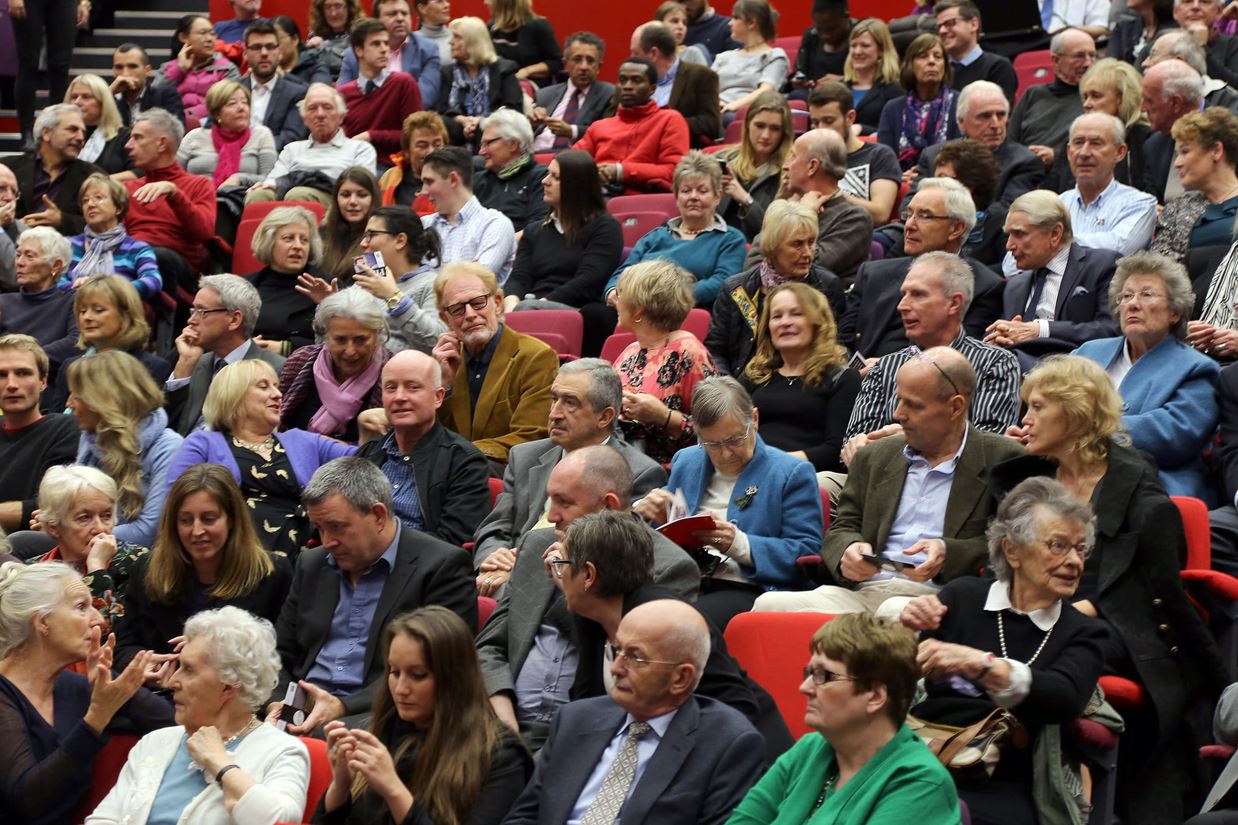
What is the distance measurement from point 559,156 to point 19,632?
3.48m

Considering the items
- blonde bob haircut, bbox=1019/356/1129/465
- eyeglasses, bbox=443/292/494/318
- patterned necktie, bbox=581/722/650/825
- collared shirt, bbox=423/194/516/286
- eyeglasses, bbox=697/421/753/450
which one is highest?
blonde bob haircut, bbox=1019/356/1129/465

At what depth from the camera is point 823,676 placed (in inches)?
128

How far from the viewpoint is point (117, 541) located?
4.96 meters

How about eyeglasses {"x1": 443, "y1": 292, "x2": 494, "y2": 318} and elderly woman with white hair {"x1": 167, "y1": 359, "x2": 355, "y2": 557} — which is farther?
A: eyeglasses {"x1": 443, "y1": 292, "x2": 494, "y2": 318}

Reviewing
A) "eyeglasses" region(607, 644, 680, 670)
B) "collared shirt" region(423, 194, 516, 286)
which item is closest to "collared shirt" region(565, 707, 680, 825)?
"eyeglasses" region(607, 644, 680, 670)

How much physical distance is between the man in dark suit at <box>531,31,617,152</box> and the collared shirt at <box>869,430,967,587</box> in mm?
4889

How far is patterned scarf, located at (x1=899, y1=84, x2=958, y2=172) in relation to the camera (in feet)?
26.4

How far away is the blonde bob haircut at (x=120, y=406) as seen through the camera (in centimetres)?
538

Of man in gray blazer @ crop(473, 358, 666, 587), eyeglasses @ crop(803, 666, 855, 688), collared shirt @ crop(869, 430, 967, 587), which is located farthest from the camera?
man in gray blazer @ crop(473, 358, 666, 587)

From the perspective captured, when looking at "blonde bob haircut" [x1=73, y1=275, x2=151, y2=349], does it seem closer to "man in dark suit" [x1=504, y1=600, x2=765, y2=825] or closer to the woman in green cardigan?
"man in dark suit" [x1=504, y1=600, x2=765, y2=825]

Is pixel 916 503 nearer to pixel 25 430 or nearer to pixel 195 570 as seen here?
pixel 195 570

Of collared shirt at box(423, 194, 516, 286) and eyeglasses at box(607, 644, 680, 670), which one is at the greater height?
eyeglasses at box(607, 644, 680, 670)

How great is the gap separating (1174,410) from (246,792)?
8.90 ft

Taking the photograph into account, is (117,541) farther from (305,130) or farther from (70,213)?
(305,130)
